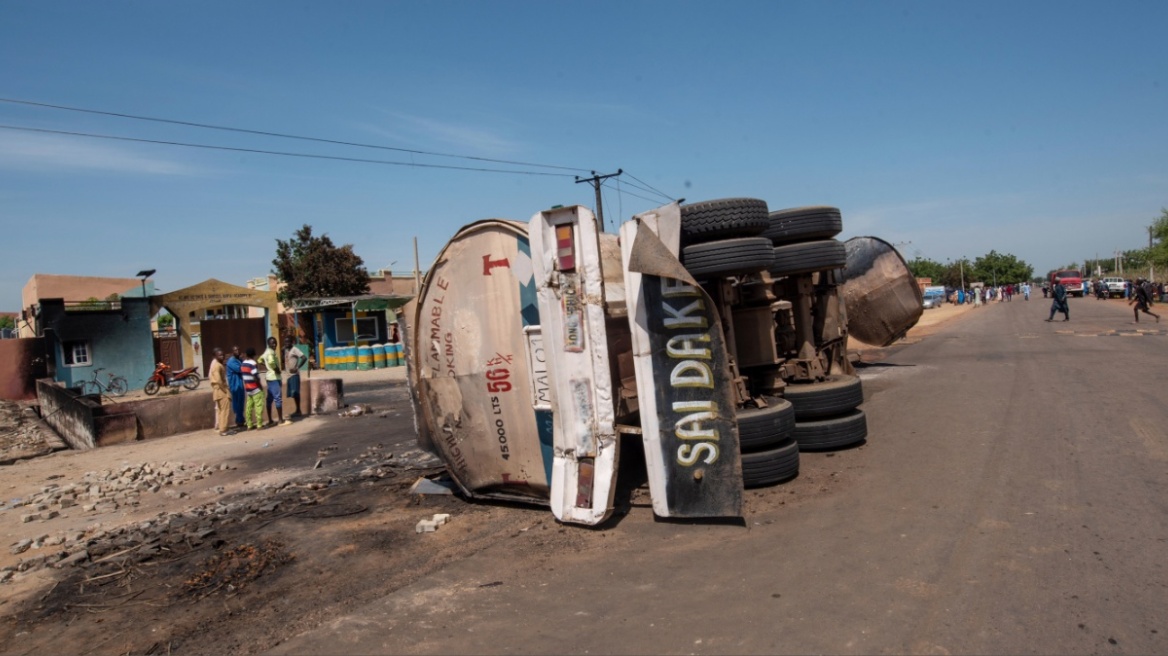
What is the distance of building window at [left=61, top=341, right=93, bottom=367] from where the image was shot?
2350 cm

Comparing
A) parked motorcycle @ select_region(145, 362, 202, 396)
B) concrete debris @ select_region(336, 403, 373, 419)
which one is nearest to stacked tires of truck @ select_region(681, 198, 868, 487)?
concrete debris @ select_region(336, 403, 373, 419)

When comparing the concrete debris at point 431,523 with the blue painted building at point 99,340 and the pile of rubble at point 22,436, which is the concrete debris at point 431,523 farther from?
the blue painted building at point 99,340

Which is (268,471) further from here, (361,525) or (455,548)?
(455,548)

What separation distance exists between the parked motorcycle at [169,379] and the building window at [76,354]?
2124 mm

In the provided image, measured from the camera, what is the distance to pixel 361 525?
5820mm

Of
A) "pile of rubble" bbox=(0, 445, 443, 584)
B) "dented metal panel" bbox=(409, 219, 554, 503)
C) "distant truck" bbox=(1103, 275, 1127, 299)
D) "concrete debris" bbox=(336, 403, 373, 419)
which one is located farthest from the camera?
"distant truck" bbox=(1103, 275, 1127, 299)

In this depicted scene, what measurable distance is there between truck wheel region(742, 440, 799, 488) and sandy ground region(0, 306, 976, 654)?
0.10 metres

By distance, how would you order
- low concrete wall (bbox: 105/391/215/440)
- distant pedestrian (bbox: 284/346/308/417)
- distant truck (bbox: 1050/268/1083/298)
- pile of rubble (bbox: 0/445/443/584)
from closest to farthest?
pile of rubble (bbox: 0/445/443/584)
low concrete wall (bbox: 105/391/215/440)
distant pedestrian (bbox: 284/346/308/417)
distant truck (bbox: 1050/268/1083/298)

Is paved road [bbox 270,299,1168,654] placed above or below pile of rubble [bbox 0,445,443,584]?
below

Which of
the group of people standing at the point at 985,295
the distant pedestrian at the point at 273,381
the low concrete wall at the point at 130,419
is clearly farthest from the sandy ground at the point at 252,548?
the group of people standing at the point at 985,295

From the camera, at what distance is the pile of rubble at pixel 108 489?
7.49 metres

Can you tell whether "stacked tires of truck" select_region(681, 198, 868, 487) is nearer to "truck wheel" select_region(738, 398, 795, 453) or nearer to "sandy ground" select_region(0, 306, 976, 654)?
"truck wheel" select_region(738, 398, 795, 453)

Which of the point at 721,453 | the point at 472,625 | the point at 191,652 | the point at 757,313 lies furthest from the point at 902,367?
the point at 191,652

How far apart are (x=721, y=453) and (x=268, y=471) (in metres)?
6.35
